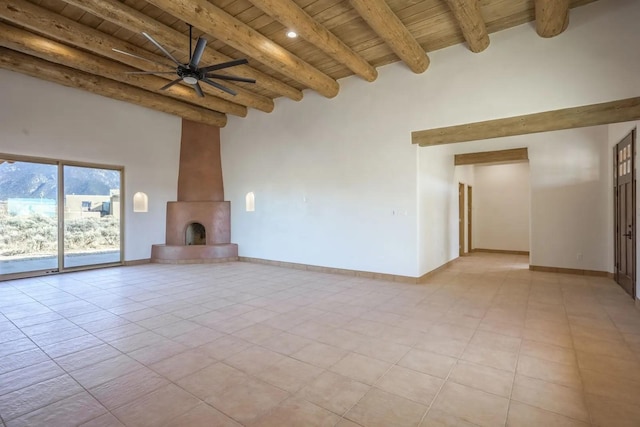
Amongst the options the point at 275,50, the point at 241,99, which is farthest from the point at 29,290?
the point at 275,50

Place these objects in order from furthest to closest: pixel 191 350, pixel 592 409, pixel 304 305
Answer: pixel 304 305 → pixel 191 350 → pixel 592 409

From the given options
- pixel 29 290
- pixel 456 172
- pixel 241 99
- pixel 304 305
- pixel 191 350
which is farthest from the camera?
pixel 456 172

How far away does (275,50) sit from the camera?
4742 millimetres

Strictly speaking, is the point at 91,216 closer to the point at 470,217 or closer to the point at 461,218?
the point at 461,218

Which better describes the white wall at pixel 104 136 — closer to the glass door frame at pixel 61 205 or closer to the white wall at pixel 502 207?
the glass door frame at pixel 61 205

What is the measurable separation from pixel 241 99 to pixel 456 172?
576 cm

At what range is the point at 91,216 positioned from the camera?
22.7ft

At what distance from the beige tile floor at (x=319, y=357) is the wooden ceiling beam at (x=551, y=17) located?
3644 millimetres

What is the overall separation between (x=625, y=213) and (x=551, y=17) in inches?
136

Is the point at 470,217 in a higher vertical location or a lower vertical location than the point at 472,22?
lower

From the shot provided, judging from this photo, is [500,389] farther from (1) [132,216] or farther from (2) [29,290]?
(1) [132,216]

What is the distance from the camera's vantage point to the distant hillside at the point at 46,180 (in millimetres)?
5809

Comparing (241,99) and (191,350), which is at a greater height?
(241,99)

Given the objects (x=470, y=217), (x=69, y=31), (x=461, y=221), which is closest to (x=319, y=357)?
(x=69, y=31)
